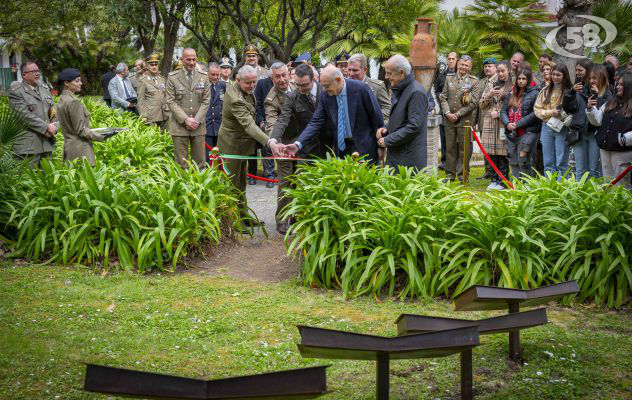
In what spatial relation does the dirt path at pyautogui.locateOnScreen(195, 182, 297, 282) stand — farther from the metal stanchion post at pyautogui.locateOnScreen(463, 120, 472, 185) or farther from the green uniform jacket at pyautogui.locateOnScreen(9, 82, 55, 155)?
the metal stanchion post at pyautogui.locateOnScreen(463, 120, 472, 185)

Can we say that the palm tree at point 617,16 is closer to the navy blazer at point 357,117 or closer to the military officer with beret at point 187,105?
the military officer with beret at point 187,105

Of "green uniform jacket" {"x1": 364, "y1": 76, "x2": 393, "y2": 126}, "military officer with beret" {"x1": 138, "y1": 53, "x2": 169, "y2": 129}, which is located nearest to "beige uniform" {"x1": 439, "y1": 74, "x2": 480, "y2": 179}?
"green uniform jacket" {"x1": 364, "y1": 76, "x2": 393, "y2": 126}

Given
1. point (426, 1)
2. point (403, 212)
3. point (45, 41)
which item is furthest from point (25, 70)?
point (45, 41)

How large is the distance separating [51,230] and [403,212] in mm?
3773

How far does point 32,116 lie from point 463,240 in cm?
638

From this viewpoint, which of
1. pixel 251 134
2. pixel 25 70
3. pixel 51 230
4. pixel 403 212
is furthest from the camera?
pixel 25 70

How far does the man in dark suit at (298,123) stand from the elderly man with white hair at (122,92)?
361 inches

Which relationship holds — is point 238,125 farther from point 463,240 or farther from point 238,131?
point 463,240

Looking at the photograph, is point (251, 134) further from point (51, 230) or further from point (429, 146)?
point (429, 146)

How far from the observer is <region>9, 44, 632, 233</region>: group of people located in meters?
8.70

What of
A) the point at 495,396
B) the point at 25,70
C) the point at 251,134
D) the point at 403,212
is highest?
the point at 25,70

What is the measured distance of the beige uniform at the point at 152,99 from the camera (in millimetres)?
15164

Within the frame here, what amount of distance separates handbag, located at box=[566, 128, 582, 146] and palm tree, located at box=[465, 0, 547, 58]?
14.1 meters

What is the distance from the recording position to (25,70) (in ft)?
35.1
